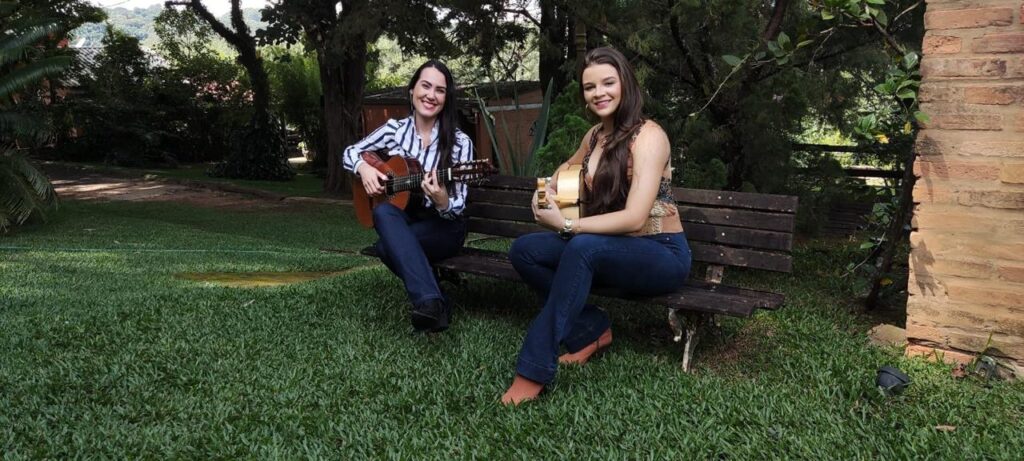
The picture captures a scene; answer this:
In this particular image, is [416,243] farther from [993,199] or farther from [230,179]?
[230,179]

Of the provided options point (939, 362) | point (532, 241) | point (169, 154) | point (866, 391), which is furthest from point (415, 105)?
point (169, 154)

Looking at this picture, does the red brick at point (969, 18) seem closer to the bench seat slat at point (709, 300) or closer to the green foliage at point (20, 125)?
the bench seat slat at point (709, 300)

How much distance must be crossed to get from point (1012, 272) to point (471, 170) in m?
2.48

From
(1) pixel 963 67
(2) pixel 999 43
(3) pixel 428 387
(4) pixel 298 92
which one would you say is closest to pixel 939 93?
(1) pixel 963 67

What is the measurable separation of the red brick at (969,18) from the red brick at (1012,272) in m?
1.02

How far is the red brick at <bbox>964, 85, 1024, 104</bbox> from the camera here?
3277 mm

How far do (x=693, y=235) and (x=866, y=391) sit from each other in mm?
1095

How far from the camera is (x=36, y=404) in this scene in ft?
10.2

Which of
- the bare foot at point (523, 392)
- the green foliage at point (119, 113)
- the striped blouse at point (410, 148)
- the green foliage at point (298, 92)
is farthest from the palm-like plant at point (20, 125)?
the green foliage at point (298, 92)

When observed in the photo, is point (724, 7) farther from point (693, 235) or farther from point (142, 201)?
point (142, 201)

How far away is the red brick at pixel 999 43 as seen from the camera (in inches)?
128

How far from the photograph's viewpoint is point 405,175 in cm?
410

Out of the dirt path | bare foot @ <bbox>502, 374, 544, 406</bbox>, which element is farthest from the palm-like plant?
bare foot @ <bbox>502, 374, 544, 406</bbox>

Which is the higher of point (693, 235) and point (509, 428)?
point (693, 235)
